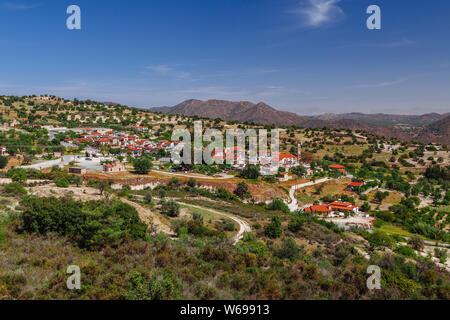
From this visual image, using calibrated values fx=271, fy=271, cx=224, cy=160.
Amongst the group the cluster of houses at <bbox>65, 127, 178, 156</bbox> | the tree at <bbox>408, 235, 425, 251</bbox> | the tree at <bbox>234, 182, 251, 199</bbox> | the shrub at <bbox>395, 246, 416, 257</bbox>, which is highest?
the cluster of houses at <bbox>65, 127, 178, 156</bbox>

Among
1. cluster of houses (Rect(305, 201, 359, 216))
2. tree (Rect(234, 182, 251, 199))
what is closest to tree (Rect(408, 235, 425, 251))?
cluster of houses (Rect(305, 201, 359, 216))

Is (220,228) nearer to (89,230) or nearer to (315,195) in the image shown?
(89,230)

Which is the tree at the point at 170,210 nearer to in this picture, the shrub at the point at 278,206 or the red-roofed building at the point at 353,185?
the shrub at the point at 278,206

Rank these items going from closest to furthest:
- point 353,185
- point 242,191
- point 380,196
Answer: point 242,191
point 380,196
point 353,185

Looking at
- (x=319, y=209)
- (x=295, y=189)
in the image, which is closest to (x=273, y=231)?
(x=319, y=209)

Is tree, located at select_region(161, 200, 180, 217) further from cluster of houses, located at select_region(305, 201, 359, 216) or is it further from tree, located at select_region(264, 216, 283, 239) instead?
cluster of houses, located at select_region(305, 201, 359, 216)

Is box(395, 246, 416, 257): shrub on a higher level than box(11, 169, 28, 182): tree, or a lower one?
lower

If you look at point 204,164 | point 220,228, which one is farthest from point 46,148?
point 220,228

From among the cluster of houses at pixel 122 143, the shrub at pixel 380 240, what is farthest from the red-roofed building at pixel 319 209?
the cluster of houses at pixel 122 143

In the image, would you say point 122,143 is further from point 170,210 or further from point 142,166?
point 170,210
